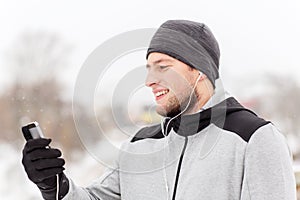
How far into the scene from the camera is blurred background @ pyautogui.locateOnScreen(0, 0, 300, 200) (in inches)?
87.0

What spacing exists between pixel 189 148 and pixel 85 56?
127 centimetres

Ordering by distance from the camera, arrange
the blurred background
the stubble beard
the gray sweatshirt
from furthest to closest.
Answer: the blurred background → the stubble beard → the gray sweatshirt

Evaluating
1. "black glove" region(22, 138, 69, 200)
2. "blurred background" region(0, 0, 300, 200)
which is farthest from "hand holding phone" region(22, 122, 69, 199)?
"blurred background" region(0, 0, 300, 200)

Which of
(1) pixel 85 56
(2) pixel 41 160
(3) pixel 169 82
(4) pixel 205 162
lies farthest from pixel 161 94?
(1) pixel 85 56

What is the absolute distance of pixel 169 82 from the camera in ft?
3.26

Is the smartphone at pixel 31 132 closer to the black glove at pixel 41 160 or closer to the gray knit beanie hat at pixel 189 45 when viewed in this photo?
the black glove at pixel 41 160

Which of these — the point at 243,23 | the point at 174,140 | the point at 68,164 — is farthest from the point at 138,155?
the point at 243,23

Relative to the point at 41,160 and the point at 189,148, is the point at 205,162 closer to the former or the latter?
the point at 189,148

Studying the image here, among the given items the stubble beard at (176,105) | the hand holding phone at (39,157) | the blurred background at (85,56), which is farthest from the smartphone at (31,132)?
the blurred background at (85,56)

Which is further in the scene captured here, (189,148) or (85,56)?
(85,56)

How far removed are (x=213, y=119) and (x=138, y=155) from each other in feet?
0.57

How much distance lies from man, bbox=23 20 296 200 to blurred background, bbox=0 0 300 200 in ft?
3.52

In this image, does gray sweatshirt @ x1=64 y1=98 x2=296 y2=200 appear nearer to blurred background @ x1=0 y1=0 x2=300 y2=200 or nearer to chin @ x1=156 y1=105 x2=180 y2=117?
chin @ x1=156 y1=105 x2=180 y2=117

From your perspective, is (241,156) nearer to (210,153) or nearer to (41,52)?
(210,153)
